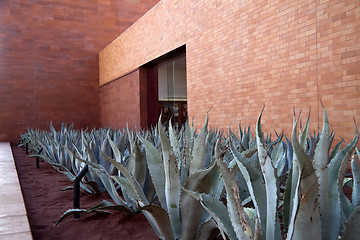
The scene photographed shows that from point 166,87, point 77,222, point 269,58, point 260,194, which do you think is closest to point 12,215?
point 77,222

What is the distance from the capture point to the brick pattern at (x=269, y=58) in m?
3.90

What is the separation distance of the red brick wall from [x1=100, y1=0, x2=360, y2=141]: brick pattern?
5.32 meters

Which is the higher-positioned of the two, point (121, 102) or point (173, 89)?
point (173, 89)

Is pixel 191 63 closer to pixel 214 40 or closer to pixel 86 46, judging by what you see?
pixel 214 40

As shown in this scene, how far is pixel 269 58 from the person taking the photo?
491 centimetres

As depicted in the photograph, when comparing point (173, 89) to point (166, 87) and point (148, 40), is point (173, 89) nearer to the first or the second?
point (166, 87)

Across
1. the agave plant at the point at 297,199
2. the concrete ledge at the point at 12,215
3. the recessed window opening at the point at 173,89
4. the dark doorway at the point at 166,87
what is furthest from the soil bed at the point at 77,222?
the recessed window opening at the point at 173,89

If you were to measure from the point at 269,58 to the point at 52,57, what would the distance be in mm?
8948

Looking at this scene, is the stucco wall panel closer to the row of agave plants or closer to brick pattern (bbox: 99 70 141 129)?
brick pattern (bbox: 99 70 141 129)

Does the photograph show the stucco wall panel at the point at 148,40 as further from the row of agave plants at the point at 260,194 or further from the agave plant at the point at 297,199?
the agave plant at the point at 297,199

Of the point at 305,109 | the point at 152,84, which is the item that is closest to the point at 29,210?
the point at 305,109

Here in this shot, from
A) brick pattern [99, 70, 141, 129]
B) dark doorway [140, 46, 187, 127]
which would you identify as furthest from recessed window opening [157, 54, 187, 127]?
brick pattern [99, 70, 141, 129]

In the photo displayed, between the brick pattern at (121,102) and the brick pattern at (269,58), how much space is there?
2307 millimetres

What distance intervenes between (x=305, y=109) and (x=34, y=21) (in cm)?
1016
